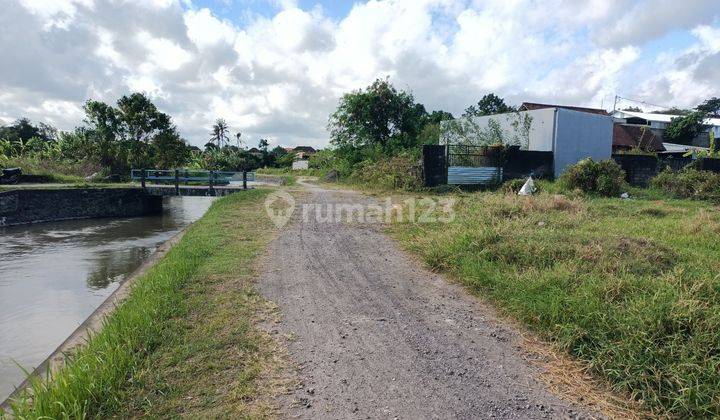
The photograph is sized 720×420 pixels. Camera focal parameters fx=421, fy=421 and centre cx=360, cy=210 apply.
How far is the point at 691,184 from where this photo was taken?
12.9 metres

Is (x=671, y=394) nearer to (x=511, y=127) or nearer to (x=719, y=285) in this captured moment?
(x=719, y=285)

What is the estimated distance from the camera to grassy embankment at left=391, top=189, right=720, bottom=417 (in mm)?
2793

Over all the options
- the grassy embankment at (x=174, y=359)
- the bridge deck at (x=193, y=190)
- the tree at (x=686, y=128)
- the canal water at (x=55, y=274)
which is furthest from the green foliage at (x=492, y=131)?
the tree at (x=686, y=128)

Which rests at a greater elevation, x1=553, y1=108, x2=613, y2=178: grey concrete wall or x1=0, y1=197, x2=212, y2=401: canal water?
x1=553, y1=108, x2=613, y2=178: grey concrete wall

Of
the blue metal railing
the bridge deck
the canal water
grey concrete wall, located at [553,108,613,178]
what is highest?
grey concrete wall, located at [553,108,613,178]

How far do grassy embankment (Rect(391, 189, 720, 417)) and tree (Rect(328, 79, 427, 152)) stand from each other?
1716 centimetres

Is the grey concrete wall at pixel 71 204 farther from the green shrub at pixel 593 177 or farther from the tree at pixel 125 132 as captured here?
the green shrub at pixel 593 177

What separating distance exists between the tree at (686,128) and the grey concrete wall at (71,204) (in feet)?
135

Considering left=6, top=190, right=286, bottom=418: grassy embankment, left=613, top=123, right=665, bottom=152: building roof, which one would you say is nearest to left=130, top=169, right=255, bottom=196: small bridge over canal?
left=6, top=190, right=286, bottom=418: grassy embankment

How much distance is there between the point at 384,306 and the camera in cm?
444

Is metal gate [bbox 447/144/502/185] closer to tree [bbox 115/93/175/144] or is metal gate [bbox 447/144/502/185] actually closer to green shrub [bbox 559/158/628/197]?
green shrub [bbox 559/158/628/197]

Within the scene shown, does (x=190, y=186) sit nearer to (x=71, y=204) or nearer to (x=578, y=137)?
(x=71, y=204)

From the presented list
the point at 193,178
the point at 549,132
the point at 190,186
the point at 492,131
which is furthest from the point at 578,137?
the point at 190,186

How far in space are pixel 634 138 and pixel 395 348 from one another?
1303 inches
